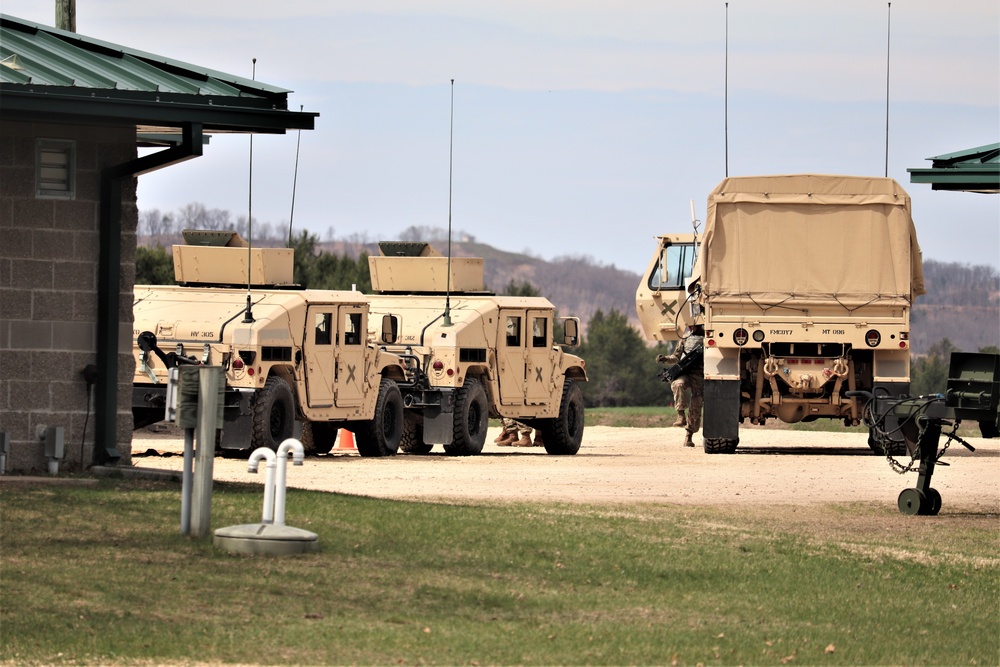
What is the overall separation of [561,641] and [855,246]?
600 inches

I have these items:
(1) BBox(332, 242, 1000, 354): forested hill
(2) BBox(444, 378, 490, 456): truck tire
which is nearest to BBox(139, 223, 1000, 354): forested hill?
(1) BBox(332, 242, 1000, 354): forested hill

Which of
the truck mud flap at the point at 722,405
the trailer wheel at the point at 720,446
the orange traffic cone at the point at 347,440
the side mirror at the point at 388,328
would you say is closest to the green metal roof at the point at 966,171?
the truck mud flap at the point at 722,405

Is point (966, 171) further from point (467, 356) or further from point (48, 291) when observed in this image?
point (467, 356)

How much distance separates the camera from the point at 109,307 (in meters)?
16.1

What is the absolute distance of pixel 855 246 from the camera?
2416cm

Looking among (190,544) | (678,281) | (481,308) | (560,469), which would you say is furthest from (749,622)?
(678,281)

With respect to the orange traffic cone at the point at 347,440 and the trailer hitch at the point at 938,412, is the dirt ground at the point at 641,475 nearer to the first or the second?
the orange traffic cone at the point at 347,440

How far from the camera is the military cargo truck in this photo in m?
24.0

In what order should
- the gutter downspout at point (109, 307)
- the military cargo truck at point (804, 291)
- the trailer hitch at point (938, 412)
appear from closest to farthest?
the trailer hitch at point (938, 412) < the gutter downspout at point (109, 307) < the military cargo truck at point (804, 291)

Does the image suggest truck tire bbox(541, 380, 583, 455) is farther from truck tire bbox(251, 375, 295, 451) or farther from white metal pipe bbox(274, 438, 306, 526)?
white metal pipe bbox(274, 438, 306, 526)

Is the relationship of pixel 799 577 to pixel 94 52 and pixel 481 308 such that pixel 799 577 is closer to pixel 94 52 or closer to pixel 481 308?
pixel 94 52

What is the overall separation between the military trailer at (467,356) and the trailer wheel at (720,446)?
8.98 feet

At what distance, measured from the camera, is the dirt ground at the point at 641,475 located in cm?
1803

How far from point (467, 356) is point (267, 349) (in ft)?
13.8
